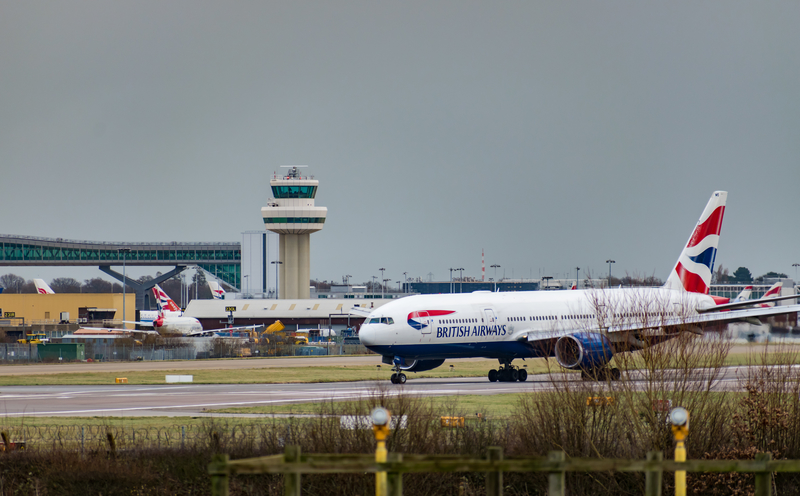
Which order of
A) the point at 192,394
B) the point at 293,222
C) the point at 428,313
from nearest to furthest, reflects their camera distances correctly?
the point at 192,394
the point at 428,313
the point at 293,222

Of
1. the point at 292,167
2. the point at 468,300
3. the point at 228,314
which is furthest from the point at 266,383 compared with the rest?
the point at 292,167

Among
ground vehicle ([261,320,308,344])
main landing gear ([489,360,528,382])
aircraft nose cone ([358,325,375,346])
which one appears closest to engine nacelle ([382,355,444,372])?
aircraft nose cone ([358,325,375,346])

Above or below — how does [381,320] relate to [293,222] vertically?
below

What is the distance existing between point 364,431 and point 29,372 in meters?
53.1

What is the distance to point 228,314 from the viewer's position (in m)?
150

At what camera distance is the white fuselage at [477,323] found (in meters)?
52.8

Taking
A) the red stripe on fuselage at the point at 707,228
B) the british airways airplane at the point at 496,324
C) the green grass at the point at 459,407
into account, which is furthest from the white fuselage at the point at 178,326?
the green grass at the point at 459,407

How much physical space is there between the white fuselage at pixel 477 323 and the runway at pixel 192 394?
83.9 inches

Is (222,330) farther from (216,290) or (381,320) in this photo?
(381,320)

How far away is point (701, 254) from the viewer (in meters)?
62.1

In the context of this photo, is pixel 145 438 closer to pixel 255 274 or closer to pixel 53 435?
pixel 53 435

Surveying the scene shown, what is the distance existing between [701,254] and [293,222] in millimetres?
104257

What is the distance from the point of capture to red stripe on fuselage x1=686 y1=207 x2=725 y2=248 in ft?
204

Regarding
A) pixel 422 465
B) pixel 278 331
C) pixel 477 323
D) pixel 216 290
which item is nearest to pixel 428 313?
pixel 477 323
